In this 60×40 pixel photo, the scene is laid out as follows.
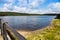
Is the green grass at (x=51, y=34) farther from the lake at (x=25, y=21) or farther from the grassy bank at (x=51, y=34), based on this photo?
the lake at (x=25, y=21)

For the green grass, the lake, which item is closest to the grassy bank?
the green grass

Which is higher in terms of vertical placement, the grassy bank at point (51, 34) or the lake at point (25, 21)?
the grassy bank at point (51, 34)

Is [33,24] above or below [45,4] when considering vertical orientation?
below

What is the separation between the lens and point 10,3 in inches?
205

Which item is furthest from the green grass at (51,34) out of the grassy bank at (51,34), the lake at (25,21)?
the lake at (25,21)

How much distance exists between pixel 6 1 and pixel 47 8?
167cm

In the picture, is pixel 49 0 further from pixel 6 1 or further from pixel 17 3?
pixel 6 1

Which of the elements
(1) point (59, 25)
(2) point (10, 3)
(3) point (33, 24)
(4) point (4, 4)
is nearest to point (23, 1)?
(2) point (10, 3)

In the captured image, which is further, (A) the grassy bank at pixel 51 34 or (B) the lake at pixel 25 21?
(B) the lake at pixel 25 21

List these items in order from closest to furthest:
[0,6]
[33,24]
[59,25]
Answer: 1. [59,25]
2. [0,6]
3. [33,24]

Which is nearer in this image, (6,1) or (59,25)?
(59,25)

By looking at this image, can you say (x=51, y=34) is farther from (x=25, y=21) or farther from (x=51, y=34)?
(x=25, y=21)

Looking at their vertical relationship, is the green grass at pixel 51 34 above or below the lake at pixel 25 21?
above

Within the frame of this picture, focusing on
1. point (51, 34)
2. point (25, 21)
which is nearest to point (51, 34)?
point (51, 34)
